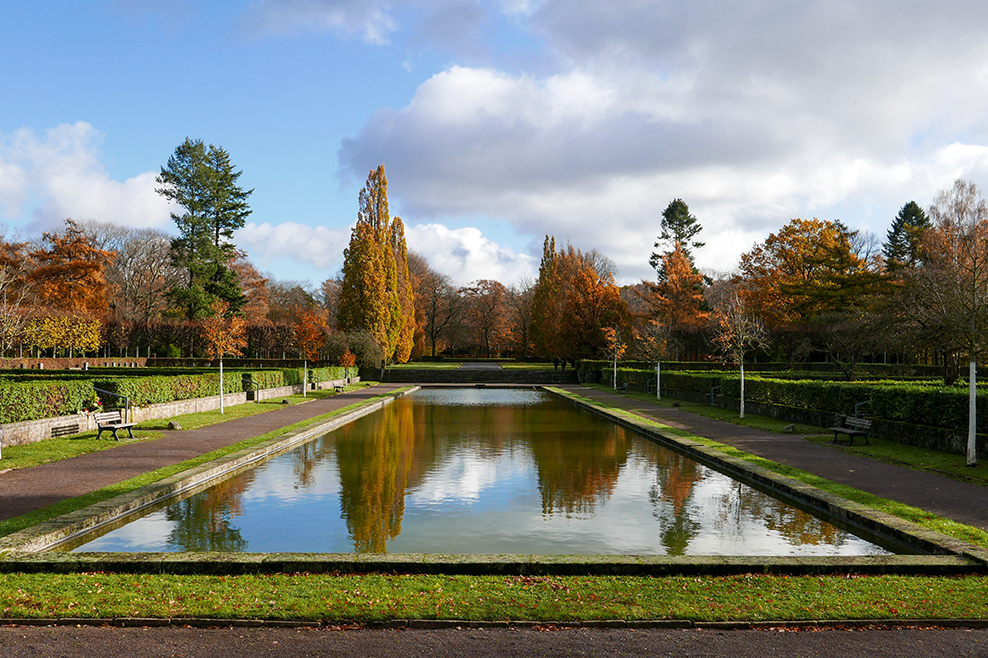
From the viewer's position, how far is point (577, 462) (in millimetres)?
12625

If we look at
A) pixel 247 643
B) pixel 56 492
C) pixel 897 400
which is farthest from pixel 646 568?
pixel 897 400

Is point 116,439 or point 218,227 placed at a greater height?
point 218,227

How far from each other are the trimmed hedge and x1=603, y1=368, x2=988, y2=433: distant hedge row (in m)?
18.2

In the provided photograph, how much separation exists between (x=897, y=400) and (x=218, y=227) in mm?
47139

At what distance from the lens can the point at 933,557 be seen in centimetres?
617

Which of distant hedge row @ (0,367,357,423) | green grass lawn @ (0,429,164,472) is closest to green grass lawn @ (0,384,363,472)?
green grass lawn @ (0,429,164,472)

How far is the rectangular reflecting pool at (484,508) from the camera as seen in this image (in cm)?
722

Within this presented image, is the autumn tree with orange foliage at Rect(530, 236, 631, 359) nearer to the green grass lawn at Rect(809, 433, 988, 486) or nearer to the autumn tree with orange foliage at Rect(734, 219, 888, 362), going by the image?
the autumn tree with orange foliage at Rect(734, 219, 888, 362)

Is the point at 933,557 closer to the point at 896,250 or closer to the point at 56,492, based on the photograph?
the point at 56,492

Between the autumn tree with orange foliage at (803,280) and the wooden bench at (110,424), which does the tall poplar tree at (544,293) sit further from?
the wooden bench at (110,424)

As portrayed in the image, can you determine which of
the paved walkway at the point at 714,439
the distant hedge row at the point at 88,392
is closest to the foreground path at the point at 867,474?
the paved walkway at the point at 714,439

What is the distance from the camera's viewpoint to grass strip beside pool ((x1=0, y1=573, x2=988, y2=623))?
4875mm

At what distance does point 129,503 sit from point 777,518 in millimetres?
8071

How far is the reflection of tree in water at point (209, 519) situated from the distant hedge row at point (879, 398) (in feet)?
41.3
